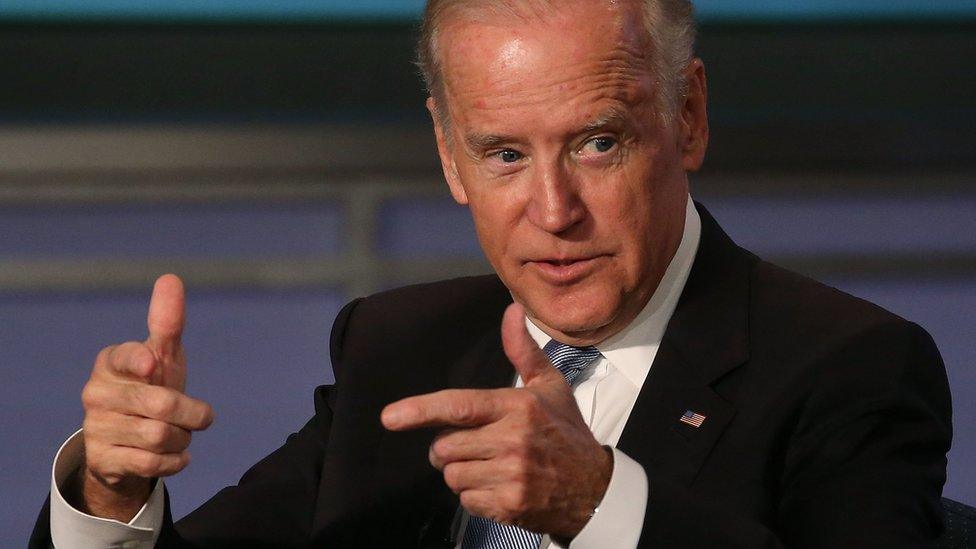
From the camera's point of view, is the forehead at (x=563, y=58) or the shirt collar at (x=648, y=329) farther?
the shirt collar at (x=648, y=329)

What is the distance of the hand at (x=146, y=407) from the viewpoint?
4.50 feet

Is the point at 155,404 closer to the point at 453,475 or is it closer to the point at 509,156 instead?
the point at 453,475

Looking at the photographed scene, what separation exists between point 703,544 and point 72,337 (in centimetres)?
234

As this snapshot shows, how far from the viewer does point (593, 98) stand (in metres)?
1.53

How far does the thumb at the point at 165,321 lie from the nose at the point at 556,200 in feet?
1.35

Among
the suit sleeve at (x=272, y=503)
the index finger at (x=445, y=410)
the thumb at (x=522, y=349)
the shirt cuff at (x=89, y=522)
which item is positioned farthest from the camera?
the suit sleeve at (x=272, y=503)

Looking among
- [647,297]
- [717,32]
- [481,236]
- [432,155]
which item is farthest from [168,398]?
[717,32]

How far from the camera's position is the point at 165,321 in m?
1.43

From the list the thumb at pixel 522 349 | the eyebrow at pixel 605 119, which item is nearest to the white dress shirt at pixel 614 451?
the thumb at pixel 522 349

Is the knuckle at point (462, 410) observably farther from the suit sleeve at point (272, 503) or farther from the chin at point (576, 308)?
the suit sleeve at point (272, 503)

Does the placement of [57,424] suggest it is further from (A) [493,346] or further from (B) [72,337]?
(A) [493,346]

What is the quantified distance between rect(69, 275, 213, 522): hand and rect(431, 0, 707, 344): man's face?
0.40 meters

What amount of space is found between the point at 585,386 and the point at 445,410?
476 millimetres

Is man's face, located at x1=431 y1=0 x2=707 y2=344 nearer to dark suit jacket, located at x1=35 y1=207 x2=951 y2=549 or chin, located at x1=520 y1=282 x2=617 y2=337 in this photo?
chin, located at x1=520 y1=282 x2=617 y2=337
